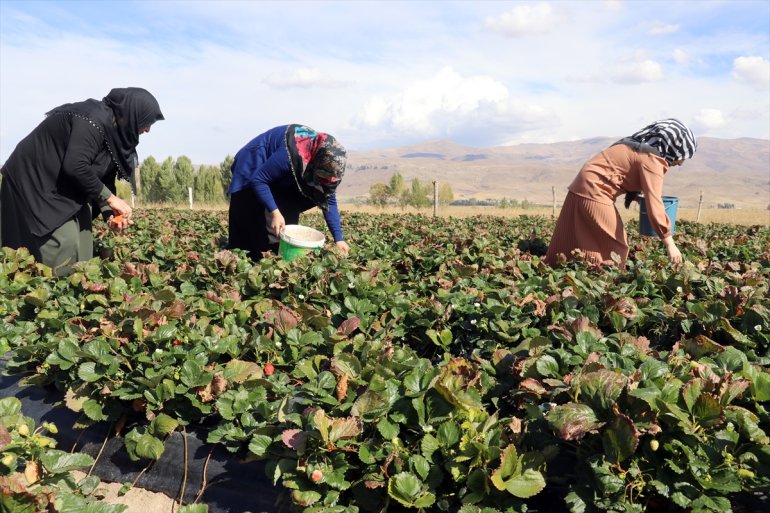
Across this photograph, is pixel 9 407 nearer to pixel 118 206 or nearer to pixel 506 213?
pixel 118 206

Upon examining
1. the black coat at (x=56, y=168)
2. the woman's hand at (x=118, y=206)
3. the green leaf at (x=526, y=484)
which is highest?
the black coat at (x=56, y=168)

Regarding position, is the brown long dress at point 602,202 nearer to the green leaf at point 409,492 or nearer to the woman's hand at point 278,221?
the woman's hand at point 278,221

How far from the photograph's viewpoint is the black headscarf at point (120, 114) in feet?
13.3

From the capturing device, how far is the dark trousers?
15.6 ft

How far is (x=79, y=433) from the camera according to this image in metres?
2.43

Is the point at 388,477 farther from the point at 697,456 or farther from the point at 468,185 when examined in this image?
the point at 468,185

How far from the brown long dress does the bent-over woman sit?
1.77 metres

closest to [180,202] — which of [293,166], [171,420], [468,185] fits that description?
[293,166]

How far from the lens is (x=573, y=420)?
5.27 feet

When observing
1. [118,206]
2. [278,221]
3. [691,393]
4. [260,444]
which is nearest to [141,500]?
[260,444]

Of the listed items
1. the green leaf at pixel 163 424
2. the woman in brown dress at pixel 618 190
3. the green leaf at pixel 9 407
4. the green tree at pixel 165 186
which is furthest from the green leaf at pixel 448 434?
the green tree at pixel 165 186

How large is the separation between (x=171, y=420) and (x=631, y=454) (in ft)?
5.00

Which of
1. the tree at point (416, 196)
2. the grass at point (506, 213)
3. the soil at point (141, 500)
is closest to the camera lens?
the soil at point (141, 500)

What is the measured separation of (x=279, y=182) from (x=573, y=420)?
3449 mm
